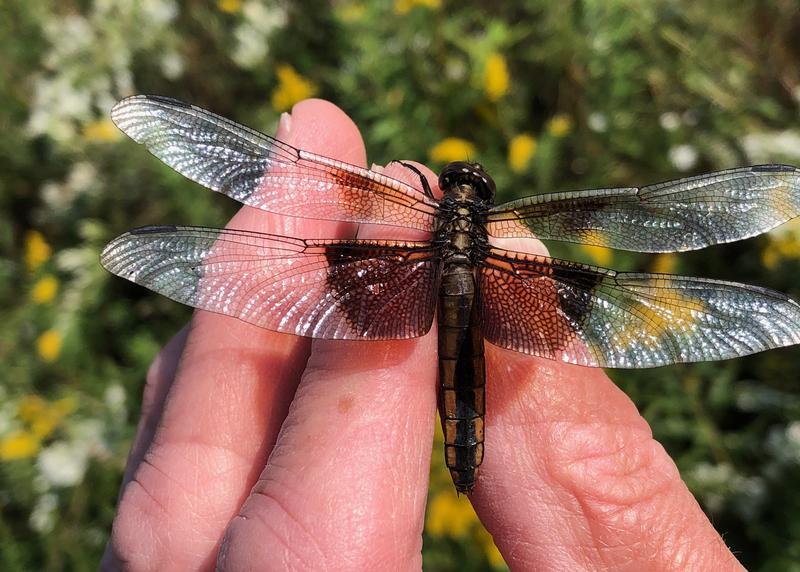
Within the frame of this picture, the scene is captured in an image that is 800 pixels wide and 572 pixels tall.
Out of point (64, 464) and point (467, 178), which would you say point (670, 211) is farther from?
point (64, 464)

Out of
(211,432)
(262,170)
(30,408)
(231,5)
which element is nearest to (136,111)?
(262,170)

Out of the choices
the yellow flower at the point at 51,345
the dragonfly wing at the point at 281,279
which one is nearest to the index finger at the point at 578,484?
the dragonfly wing at the point at 281,279

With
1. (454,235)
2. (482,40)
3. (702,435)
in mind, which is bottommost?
(702,435)

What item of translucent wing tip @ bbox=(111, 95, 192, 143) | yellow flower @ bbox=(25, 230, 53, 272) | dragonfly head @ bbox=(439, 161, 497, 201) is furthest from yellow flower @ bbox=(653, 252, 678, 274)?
yellow flower @ bbox=(25, 230, 53, 272)

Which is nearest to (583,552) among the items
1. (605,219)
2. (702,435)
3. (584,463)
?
(584,463)

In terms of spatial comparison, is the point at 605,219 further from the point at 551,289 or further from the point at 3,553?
the point at 3,553
